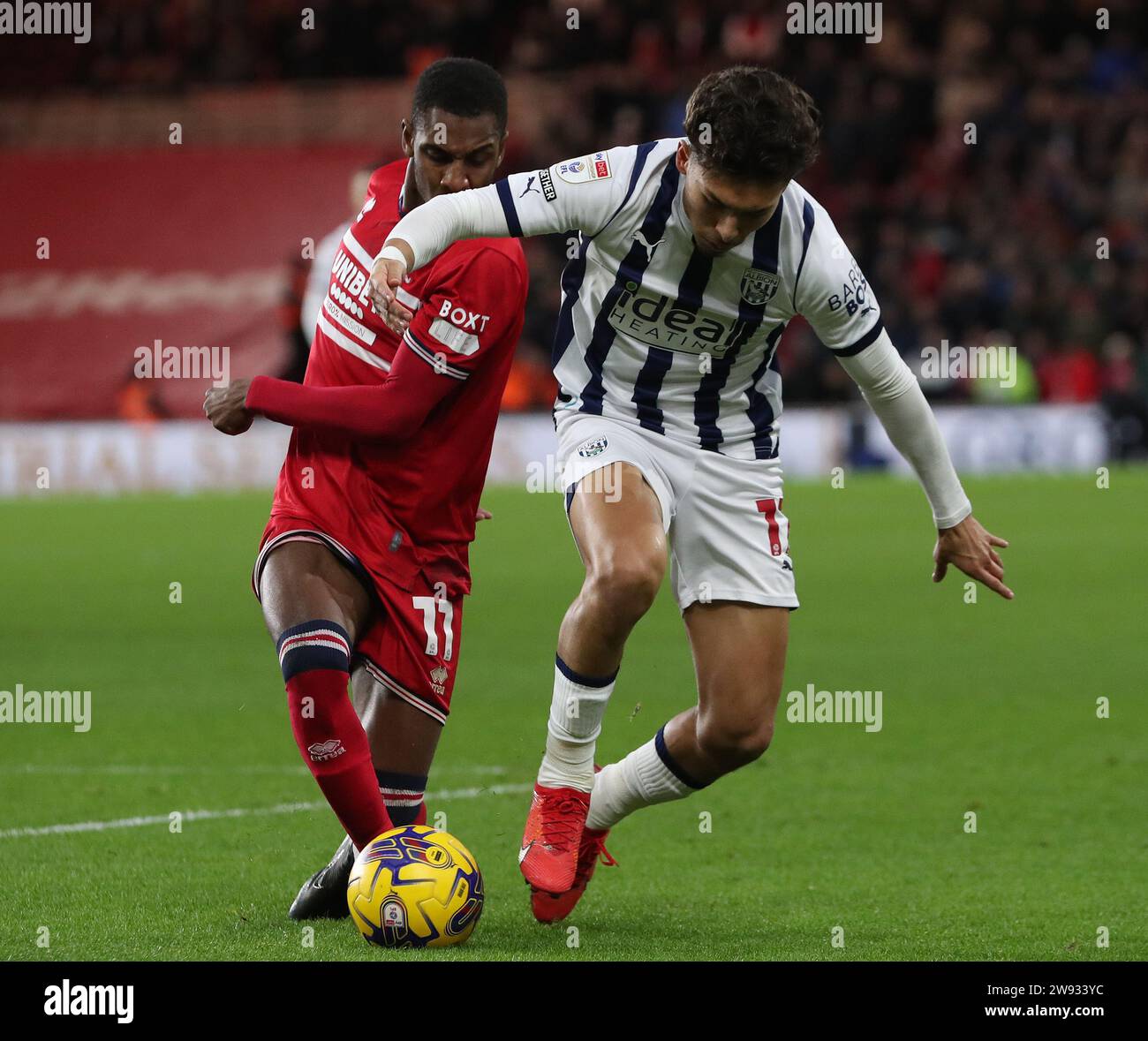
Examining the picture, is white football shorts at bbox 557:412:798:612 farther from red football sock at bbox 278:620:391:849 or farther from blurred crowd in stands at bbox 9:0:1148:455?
blurred crowd in stands at bbox 9:0:1148:455

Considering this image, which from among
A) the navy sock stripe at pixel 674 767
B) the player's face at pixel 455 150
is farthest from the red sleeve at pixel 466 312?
the navy sock stripe at pixel 674 767

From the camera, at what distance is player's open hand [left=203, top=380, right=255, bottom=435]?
4.66m

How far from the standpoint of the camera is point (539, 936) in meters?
4.62

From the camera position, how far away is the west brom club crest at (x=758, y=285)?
15.6 feet

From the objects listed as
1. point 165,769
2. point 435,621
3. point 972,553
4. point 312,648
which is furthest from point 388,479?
point 165,769

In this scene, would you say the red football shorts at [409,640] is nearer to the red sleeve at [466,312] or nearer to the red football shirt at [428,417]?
the red football shirt at [428,417]

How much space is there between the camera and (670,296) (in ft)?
15.8

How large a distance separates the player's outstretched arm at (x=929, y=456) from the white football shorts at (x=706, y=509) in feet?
1.30

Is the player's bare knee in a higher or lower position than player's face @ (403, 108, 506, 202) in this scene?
lower

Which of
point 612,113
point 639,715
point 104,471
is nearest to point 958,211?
point 612,113

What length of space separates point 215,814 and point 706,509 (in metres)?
2.22

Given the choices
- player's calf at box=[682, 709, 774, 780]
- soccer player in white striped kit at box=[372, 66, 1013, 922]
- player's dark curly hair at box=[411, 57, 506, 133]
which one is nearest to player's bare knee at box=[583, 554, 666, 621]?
soccer player in white striped kit at box=[372, 66, 1013, 922]

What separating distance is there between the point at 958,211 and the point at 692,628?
2040cm

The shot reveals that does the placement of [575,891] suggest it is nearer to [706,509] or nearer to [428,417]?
[706,509]
